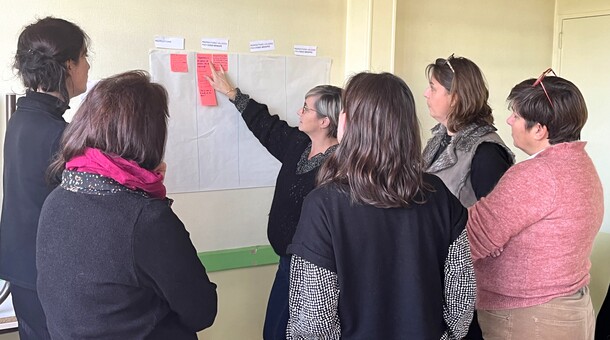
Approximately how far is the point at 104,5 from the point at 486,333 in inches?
70.6

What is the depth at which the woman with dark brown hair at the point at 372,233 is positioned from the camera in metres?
1.32

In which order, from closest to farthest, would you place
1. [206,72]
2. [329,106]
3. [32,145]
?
[32,145] < [329,106] < [206,72]

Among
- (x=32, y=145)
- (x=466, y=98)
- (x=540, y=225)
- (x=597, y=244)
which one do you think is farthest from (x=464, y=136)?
(x=597, y=244)

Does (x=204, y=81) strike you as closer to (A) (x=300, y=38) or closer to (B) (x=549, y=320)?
(A) (x=300, y=38)

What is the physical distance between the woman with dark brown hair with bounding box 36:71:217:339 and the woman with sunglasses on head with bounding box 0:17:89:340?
305mm

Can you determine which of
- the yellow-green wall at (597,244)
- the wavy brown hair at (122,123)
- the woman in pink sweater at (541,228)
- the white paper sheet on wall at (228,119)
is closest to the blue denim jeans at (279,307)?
the white paper sheet on wall at (228,119)

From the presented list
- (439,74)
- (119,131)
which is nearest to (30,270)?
(119,131)

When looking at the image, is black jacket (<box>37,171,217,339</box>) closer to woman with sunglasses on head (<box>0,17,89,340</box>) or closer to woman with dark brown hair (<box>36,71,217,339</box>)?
woman with dark brown hair (<box>36,71,217,339</box>)

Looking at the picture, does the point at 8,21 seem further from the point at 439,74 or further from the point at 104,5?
the point at 439,74

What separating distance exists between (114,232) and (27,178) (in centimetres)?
51

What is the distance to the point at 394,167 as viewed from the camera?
135 cm

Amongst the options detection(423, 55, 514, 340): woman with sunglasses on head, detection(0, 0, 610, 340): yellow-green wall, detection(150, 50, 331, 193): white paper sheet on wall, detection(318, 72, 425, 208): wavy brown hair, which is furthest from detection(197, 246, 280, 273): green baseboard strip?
detection(318, 72, 425, 208): wavy brown hair

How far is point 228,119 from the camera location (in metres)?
2.56

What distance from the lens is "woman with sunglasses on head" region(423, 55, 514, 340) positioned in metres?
2.03
